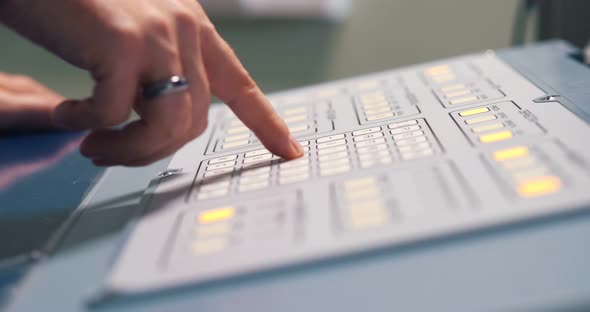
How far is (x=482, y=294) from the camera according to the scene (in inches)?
10.8

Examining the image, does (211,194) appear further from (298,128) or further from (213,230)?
(298,128)

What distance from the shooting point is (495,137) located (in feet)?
1.37

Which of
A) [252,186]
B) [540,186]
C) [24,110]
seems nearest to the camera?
[540,186]

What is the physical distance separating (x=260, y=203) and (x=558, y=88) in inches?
12.3

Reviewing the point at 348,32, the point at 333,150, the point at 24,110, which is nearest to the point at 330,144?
the point at 333,150

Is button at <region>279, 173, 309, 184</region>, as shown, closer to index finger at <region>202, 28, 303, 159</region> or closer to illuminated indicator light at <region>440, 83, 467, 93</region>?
index finger at <region>202, 28, 303, 159</region>

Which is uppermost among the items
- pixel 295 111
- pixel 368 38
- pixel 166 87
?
pixel 166 87

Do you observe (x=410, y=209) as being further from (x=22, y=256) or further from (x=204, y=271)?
(x=22, y=256)

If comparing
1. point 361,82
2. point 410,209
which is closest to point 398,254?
point 410,209

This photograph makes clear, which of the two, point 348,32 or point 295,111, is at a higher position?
point 295,111

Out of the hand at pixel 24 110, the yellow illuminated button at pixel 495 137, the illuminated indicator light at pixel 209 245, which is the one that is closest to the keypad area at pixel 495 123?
the yellow illuminated button at pixel 495 137

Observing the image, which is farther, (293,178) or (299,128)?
(299,128)

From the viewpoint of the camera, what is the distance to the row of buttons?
0.33 metres

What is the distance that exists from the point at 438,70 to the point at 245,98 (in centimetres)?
28
